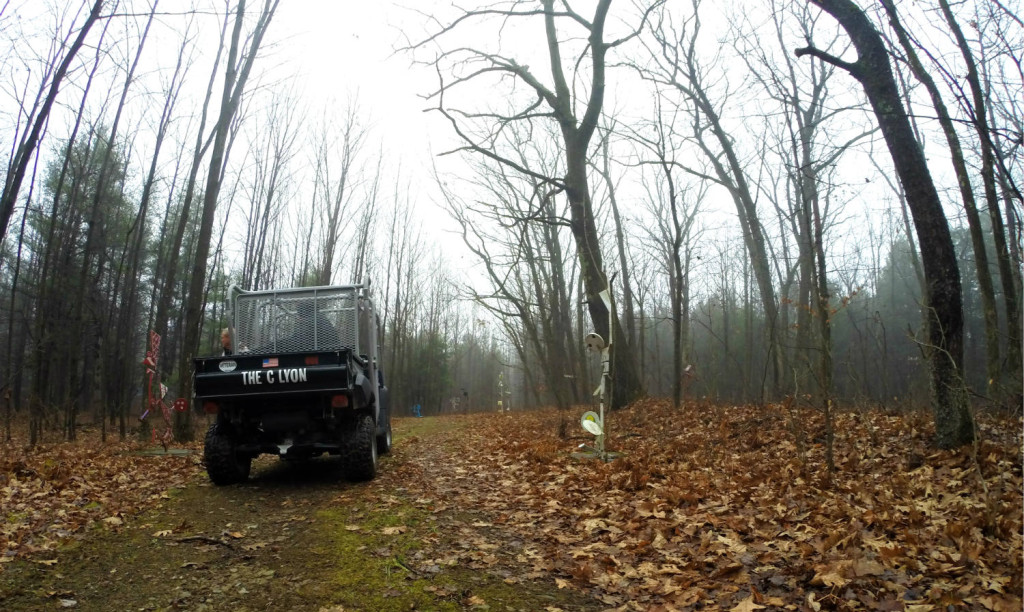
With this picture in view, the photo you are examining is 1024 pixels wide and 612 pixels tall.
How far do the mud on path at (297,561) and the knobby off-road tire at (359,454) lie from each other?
16.4 inches

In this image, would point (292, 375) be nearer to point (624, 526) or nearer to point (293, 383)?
point (293, 383)

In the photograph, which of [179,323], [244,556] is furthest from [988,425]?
[179,323]

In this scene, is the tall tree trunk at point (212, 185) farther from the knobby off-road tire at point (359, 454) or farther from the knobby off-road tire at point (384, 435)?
the knobby off-road tire at point (359, 454)

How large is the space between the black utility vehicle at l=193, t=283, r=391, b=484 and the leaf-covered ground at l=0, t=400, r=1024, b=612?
51 cm

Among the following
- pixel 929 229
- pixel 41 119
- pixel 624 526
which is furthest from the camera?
pixel 41 119

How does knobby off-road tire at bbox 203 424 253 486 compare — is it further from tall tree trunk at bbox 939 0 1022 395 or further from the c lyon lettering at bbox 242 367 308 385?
tall tree trunk at bbox 939 0 1022 395

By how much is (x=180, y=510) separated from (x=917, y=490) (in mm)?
7063

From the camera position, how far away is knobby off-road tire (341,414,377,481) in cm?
767

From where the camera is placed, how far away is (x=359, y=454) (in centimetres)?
768

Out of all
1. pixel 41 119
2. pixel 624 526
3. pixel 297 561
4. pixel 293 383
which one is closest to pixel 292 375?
pixel 293 383

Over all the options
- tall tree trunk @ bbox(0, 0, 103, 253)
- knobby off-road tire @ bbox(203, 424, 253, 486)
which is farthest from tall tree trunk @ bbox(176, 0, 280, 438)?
knobby off-road tire @ bbox(203, 424, 253, 486)

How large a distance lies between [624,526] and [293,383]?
4130 millimetres

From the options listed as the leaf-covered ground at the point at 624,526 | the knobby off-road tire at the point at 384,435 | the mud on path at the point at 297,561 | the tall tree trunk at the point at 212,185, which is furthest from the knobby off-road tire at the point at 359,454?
the tall tree trunk at the point at 212,185

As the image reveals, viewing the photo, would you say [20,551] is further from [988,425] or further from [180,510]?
[988,425]
